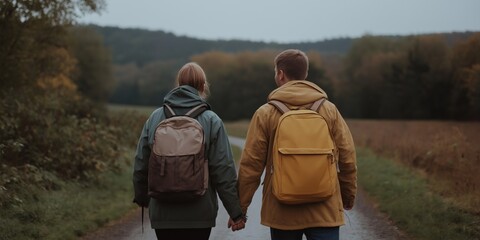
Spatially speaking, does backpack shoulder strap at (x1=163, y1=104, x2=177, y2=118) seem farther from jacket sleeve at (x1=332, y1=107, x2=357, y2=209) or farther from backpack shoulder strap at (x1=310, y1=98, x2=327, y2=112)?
jacket sleeve at (x1=332, y1=107, x2=357, y2=209)

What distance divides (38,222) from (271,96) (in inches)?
213

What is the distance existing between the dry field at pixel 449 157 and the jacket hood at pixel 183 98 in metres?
5.93

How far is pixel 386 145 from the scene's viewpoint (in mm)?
18562

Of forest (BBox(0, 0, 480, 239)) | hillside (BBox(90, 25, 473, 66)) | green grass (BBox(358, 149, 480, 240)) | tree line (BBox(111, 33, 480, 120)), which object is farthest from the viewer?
hillside (BBox(90, 25, 473, 66))

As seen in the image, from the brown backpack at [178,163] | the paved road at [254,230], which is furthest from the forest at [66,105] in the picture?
the brown backpack at [178,163]

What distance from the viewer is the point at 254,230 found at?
314 inches

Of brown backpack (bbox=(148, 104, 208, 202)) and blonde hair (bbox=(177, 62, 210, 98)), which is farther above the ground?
blonde hair (bbox=(177, 62, 210, 98))

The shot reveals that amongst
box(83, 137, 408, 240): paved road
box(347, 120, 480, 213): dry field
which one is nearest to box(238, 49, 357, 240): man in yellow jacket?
box(83, 137, 408, 240): paved road

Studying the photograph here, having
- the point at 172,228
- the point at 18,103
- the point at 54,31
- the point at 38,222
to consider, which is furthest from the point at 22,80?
the point at 172,228

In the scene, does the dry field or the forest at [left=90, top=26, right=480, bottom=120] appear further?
the forest at [left=90, top=26, right=480, bottom=120]

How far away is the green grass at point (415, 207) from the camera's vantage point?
7.28 meters

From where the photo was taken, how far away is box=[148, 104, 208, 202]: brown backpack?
3.70m

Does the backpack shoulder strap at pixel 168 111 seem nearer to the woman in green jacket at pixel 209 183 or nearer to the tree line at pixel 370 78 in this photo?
the woman in green jacket at pixel 209 183

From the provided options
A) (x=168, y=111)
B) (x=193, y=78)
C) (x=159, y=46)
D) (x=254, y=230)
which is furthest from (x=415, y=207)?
(x=159, y=46)
